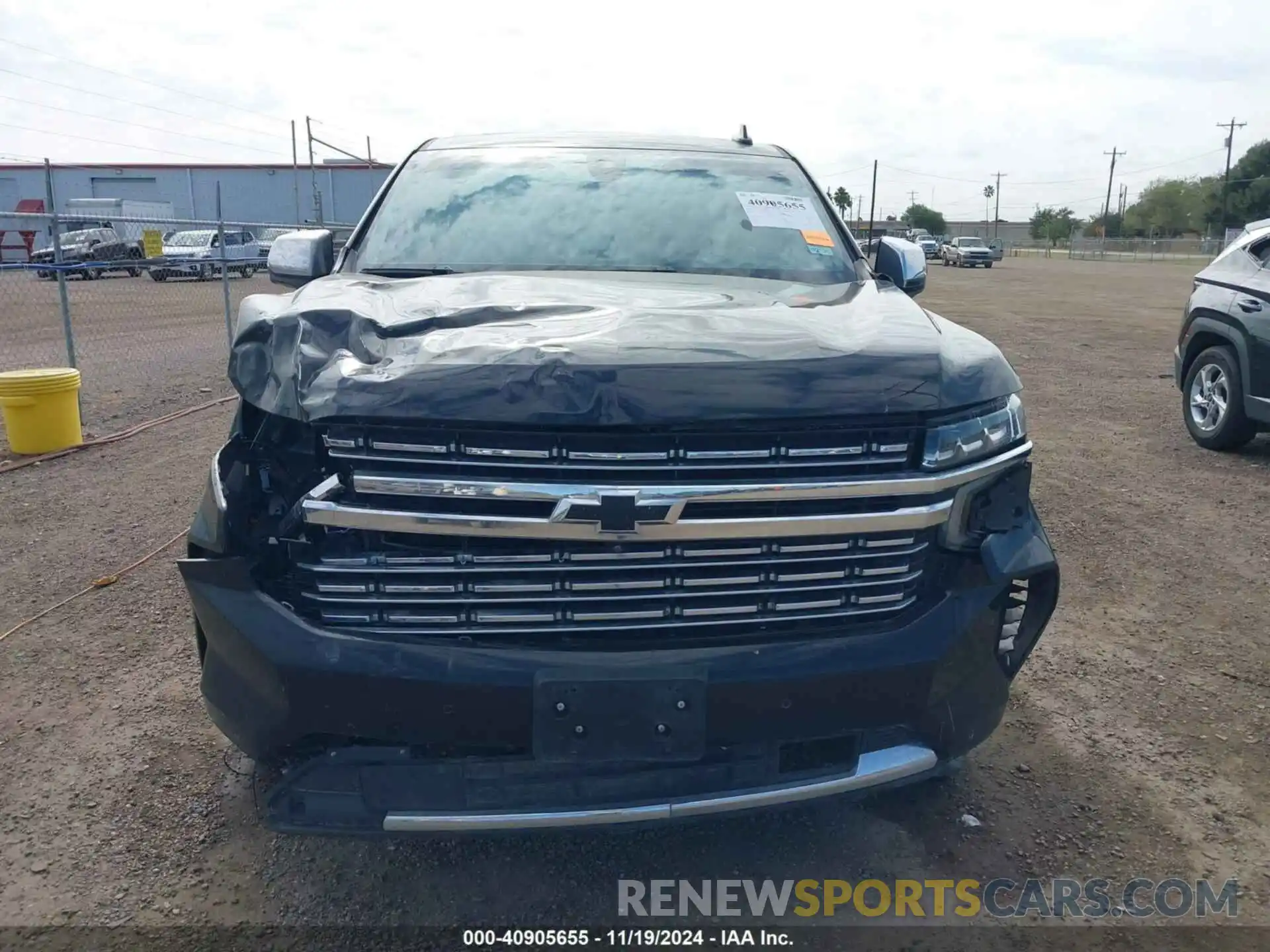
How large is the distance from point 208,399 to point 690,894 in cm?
843

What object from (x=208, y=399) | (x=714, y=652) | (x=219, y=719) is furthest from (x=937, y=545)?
(x=208, y=399)

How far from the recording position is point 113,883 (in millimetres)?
2537

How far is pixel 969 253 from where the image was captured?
47.5m

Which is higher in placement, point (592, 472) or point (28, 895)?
point (592, 472)

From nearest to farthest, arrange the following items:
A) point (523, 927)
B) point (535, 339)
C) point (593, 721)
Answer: point (593, 721), point (535, 339), point (523, 927)

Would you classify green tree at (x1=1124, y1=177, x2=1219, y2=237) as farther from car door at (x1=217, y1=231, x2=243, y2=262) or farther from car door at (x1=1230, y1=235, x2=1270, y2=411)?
car door at (x1=1230, y1=235, x2=1270, y2=411)

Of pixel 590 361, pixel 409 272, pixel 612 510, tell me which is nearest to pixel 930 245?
pixel 409 272

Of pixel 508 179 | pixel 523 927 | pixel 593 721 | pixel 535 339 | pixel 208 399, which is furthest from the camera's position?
pixel 208 399

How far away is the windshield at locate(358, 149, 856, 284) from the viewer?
3383 millimetres

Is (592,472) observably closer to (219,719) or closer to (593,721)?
(593,721)

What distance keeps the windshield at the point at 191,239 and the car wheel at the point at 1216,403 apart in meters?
25.6

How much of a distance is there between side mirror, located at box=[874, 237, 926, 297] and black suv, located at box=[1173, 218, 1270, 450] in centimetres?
415

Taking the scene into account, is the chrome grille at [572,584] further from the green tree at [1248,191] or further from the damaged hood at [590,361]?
the green tree at [1248,191]

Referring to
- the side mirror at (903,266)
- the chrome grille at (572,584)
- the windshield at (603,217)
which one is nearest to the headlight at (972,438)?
the chrome grille at (572,584)
